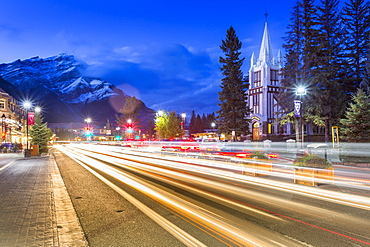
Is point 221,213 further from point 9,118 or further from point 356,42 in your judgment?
point 9,118

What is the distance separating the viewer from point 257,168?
15.4 m

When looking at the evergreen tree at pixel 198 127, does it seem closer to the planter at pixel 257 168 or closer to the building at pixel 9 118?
the building at pixel 9 118

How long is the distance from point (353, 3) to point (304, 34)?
12.0 meters

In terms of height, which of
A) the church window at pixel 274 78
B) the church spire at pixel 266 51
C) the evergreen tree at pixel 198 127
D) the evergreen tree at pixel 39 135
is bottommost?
the evergreen tree at pixel 39 135

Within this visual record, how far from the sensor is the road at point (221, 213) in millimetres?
5883

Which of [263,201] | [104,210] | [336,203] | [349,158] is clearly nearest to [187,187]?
[263,201]

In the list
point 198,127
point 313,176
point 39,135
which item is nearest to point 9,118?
point 39,135

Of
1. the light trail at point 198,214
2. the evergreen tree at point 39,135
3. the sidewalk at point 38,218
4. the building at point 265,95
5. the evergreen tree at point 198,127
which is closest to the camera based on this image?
the sidewalk at point 38,218

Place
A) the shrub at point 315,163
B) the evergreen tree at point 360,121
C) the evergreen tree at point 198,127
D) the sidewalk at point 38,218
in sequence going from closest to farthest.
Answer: the sidewalk at point 38,218
the shrub at point 315,163
the evergreen tree at point 360,121
the evergreen tree at point 198,127

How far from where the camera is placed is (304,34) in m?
40.0

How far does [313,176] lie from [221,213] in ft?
20.5

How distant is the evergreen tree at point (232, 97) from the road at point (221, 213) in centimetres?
3534

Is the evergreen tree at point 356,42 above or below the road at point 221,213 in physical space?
above

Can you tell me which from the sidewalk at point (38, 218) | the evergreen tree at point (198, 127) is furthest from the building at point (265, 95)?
the evergreen tree at point (198, 127)
